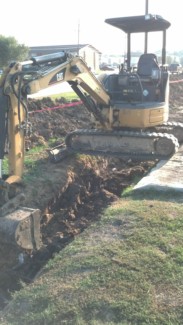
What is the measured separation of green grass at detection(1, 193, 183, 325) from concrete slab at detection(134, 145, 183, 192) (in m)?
1.48

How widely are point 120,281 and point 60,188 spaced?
4.32 metres

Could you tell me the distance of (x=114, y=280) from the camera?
491cm

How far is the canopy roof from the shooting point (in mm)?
10227

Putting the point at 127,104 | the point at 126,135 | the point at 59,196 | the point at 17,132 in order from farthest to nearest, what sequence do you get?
the point at 127,104, the point at 126,135, the point at 59,196, the point at 17,132

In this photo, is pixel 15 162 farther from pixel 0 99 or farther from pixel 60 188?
pixel 60 188

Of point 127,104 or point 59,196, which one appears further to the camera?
point 127,104

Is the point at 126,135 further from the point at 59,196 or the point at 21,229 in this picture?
the point at 21,229

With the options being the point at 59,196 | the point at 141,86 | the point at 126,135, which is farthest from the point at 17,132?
the point at 141,86

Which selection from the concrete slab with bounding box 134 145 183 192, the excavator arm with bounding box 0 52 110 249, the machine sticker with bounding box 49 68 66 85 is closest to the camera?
the excavator arm with bounding box 0 52 110 249

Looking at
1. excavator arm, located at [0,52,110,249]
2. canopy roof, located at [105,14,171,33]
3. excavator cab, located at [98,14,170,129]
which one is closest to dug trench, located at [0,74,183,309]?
excavator arm, located at [0,52,110,249]

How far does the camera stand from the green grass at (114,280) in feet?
14.4

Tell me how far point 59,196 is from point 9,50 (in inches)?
1508

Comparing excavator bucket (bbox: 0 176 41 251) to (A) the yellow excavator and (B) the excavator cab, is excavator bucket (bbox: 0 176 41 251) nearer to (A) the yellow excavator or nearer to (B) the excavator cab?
(A) the yellow excavator

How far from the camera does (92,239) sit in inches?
241
